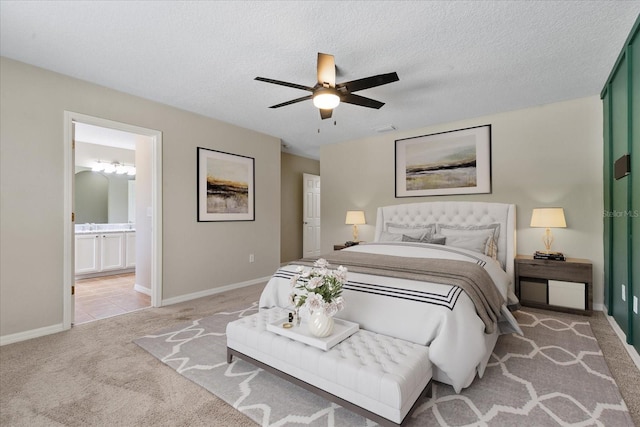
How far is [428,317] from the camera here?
1.96m

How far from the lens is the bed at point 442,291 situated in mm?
1886

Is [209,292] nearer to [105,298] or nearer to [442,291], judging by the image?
[105,298]

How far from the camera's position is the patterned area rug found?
5.57 ft

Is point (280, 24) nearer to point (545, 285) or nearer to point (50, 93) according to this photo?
point (50, 93)

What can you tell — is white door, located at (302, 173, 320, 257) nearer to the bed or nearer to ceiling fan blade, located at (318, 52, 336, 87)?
the bed

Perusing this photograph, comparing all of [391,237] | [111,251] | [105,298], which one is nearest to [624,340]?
[391,237]

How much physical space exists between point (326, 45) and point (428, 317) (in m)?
2.21

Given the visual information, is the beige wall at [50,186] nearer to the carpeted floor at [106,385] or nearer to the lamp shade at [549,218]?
the carpeted floor at [106,385]

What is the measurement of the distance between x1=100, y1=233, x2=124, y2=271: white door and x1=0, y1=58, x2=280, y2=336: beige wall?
94.6 inches

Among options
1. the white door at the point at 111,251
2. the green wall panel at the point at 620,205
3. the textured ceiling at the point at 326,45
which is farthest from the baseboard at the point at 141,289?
the green wall panel at the point at 620,205

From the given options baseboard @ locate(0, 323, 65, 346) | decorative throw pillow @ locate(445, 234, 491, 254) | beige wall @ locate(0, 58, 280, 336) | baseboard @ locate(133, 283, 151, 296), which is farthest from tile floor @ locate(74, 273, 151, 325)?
decorative throw pillow @ locate(445, 234, 491, 254)

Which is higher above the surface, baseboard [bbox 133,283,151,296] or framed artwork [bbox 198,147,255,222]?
framed artwork [bbox 198,147,255,222]

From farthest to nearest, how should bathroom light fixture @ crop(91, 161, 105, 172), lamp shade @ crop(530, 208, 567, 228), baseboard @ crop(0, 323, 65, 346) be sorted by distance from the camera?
bathroom light fixture @ crop(91, 161, 105, 172) < lamp shade @ crop(530, 208, 567, 228) < baseboard @ crop(0, 323, 65, 346)

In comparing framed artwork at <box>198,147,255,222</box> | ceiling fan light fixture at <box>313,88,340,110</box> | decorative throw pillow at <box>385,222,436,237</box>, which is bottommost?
decorative throw pillow at <box>385,222,436,237</box>
